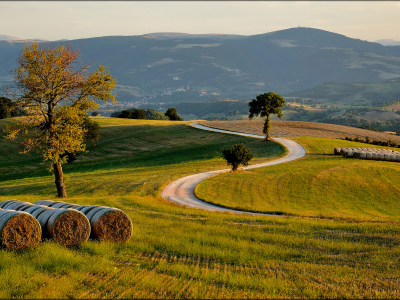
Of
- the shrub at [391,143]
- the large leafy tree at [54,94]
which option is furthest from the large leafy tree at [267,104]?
the large leafy tree at [54,94]

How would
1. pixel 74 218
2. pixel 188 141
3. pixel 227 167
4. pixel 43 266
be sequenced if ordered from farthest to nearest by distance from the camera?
pixel 188 141 → pixel 227 167 → pixel 74 218 → pixel 43 266

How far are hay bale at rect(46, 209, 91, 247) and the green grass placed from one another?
62.3ft

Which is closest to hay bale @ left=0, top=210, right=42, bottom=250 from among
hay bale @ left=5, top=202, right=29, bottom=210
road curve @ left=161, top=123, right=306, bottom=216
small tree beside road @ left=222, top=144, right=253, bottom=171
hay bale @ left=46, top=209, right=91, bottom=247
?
hay bale @ left=46, top=209, right=91, bottom=247

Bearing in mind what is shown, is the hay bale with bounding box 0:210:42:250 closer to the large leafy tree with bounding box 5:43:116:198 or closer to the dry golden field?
the large leafy tree with bounding box 5:43:116:198

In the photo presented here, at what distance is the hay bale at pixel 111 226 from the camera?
15266 millimetres

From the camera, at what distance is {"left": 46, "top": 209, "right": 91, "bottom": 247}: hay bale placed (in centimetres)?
1424

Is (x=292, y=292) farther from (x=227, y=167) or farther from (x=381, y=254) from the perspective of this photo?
(x=227, y=167)

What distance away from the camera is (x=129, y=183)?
40531 mm

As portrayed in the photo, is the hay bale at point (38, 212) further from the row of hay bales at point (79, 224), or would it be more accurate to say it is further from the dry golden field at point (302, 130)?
the dry golden field at point (302, 130)

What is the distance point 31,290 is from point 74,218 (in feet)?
13.7

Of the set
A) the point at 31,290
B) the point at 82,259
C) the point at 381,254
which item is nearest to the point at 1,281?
the point at 31,290

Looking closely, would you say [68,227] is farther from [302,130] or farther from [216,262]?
[302,130]

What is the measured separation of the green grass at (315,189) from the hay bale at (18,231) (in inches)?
816

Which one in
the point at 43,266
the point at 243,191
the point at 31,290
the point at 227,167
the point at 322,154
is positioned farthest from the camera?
the point at 322,154
